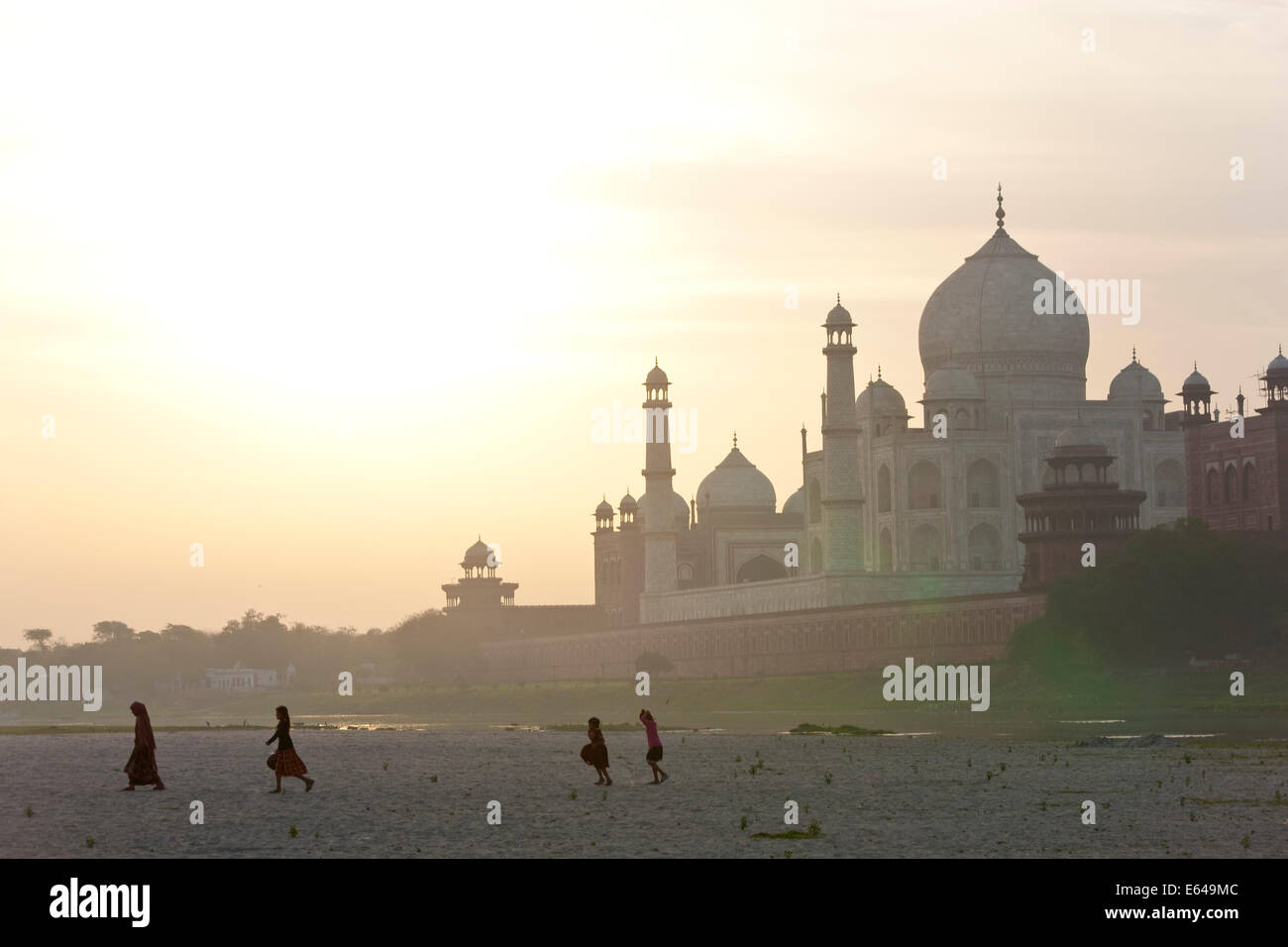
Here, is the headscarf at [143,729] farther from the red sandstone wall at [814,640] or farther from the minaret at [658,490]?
the minaret at [658,490]

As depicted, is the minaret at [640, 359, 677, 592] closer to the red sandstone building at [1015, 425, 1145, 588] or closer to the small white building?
the red sandstone building at [1015, 425, 1145, 588]

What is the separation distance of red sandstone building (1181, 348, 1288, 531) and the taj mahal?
7504 millimetres

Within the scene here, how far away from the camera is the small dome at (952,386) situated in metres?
94.8

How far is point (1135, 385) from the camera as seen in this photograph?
10069 cm

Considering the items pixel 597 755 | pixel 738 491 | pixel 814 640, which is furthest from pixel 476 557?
pixel 597 755

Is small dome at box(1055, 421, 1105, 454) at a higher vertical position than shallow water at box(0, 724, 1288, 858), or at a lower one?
higher

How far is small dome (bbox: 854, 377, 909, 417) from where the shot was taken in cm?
9719

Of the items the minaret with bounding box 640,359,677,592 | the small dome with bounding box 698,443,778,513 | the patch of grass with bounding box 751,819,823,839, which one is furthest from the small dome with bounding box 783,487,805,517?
the patch of grass with bounding box 751,819,823,839

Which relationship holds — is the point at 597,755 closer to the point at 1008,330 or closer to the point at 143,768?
the point at 143,768

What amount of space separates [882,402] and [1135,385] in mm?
13301

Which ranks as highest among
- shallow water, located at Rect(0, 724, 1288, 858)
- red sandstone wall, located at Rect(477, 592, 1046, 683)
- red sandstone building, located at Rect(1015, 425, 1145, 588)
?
red sandstone building, located at Rect(1015, 425, 1145, 588)

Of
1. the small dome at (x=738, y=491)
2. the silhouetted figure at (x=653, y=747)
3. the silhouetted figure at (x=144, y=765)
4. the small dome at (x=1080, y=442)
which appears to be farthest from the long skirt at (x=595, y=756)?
the small dome at (x=738, y=491)

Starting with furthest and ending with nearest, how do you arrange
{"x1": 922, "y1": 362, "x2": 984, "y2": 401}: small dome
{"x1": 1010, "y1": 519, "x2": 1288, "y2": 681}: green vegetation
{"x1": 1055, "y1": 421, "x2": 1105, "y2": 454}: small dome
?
{"x1": 922, "y1": 362, "x2": 984, "y2": 401}: small dome
{"x1": 1055, "y1": 421, "x2": 1105, "y2": 454}: small dome
{"x1": 1010, "y1": 519, "x2": 1288, "y2": 681}: green vegetation
